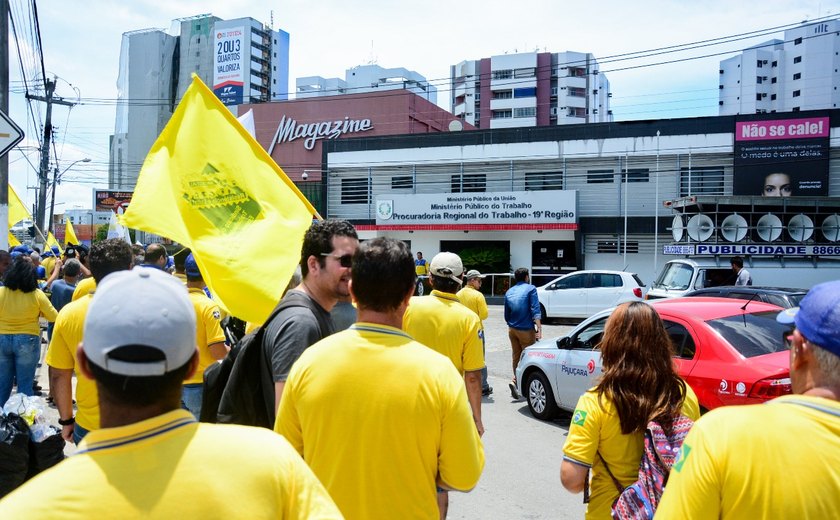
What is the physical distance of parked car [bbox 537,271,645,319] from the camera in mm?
18391

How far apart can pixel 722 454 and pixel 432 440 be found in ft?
3.18

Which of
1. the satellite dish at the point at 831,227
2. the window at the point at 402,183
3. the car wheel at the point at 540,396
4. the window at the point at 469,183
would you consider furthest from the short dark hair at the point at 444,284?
the window at the point at 402,183

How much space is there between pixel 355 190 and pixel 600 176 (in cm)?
1324

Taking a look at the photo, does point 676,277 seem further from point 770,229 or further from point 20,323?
point 20,323

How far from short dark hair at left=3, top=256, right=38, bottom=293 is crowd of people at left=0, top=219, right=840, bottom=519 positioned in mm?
3478

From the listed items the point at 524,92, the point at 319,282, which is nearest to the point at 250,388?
the point at 319,282

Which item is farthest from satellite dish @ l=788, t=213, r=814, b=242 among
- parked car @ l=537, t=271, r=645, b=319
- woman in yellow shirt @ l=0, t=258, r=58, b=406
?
woman in yellow shirt @ l=0, t=258, r=58, b=406

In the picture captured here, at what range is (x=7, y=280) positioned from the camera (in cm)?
692

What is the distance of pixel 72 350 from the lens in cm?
427

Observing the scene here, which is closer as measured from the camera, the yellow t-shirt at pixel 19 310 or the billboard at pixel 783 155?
the yellow t-shirt at pixel 19 310

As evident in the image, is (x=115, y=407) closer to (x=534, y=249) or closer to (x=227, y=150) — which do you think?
(x=227, y=150)

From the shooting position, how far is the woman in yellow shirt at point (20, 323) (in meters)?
6.93

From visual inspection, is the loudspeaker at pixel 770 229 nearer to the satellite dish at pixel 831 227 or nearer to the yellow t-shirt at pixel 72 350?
the satellite dish at pixel 831 227

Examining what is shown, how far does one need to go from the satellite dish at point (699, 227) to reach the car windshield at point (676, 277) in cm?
138
